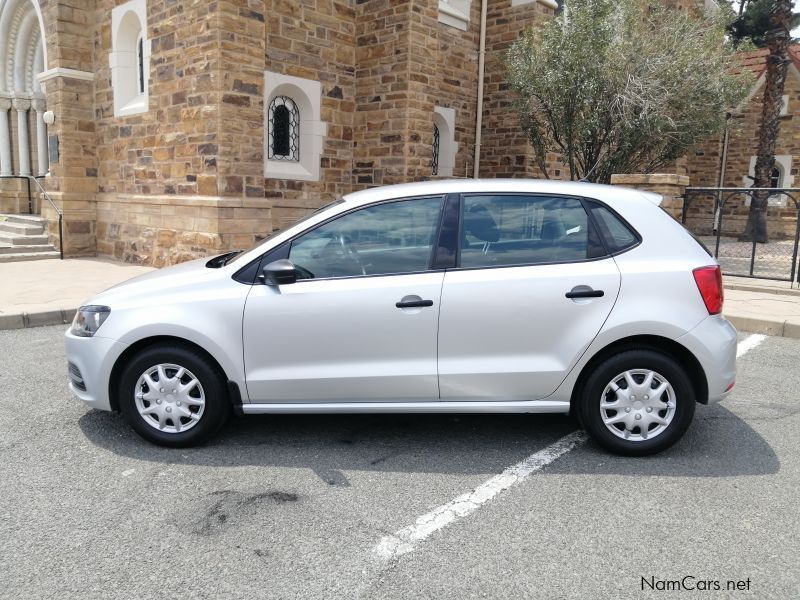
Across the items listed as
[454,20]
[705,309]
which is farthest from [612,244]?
[454,20]

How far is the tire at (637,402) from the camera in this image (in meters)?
3.88

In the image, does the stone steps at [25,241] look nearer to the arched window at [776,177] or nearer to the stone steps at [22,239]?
the stone steps at [22,239]

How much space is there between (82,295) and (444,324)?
6949 mm

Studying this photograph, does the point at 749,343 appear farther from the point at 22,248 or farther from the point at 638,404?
the point at 22,248

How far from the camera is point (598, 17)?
38.5ft

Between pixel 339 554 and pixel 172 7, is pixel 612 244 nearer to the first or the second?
pixel 339 554

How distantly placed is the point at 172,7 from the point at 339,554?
34.6 feet

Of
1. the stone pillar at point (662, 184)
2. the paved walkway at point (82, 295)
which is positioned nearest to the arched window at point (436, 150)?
the stone pillar at point (662, 184)

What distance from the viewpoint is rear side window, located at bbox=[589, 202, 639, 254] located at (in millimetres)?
3992

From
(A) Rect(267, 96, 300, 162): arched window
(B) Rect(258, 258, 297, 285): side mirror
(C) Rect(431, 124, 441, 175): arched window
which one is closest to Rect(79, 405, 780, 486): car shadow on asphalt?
(B) Rect(258, 258, 297, 285): side mirror

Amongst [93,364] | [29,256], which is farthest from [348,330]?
[29,256]

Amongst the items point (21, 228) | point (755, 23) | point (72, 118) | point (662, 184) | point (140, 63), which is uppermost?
point (755, 23)

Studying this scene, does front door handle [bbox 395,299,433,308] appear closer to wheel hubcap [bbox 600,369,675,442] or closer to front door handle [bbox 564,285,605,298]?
front door handle [bbox 564,285,605,298]

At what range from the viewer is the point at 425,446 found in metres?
4.20
